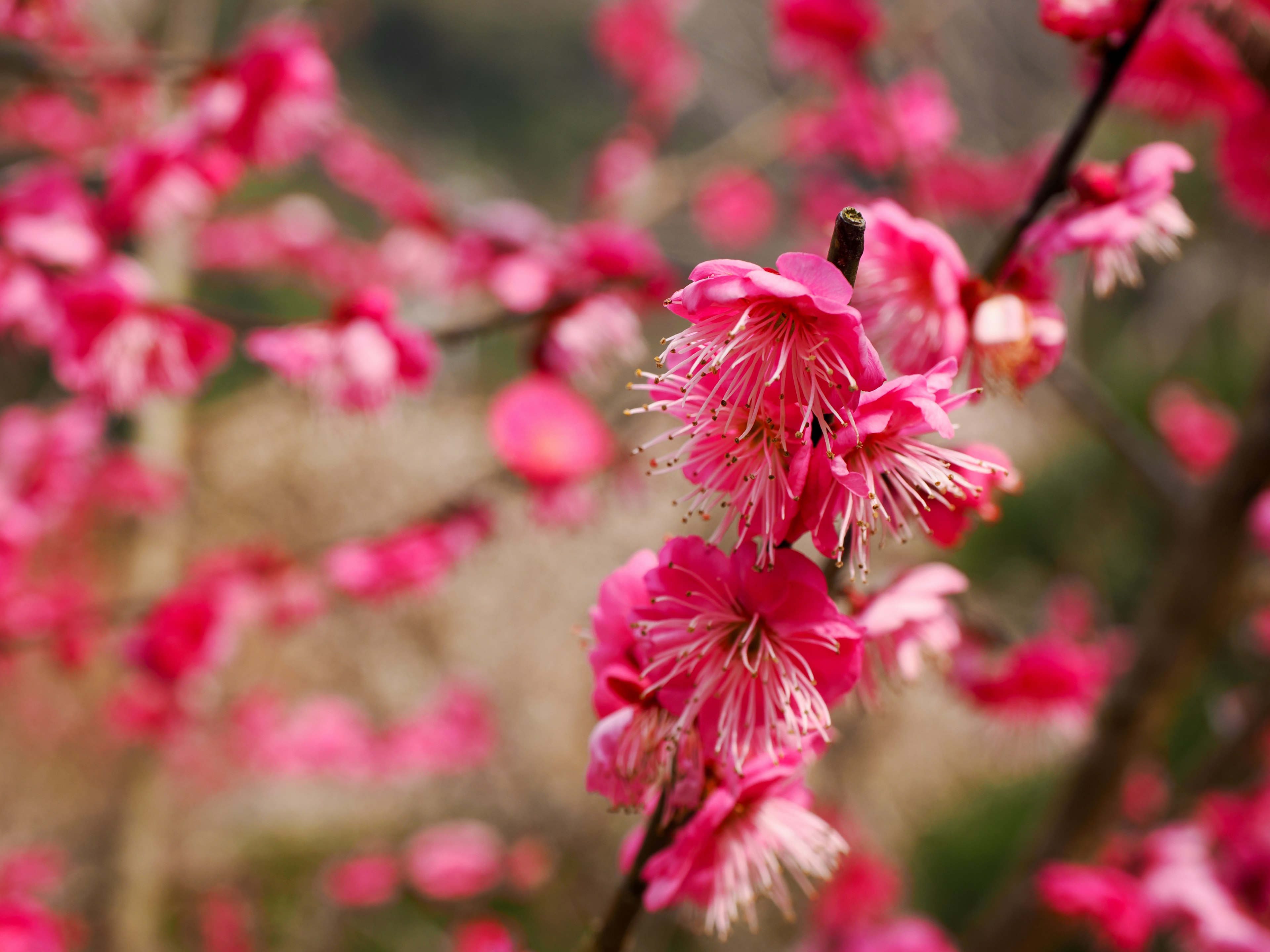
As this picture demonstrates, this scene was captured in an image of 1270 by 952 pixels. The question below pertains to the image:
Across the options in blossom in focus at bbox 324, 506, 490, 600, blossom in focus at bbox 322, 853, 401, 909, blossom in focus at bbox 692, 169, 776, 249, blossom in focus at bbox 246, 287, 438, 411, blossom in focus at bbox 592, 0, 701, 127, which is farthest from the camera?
blossom in focus at bbox 692, 169, 776, 249

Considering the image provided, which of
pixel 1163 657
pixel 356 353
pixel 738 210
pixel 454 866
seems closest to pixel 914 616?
pixel 356 353

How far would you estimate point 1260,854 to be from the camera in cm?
92

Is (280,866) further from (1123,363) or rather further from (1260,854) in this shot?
(1123,363)

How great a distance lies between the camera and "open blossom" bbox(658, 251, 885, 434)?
0.28 m

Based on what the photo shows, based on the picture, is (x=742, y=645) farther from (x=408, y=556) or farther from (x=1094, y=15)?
(x=408, y=556)

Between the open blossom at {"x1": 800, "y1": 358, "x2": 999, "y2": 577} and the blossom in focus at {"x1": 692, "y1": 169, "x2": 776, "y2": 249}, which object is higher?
the open blossom at {"x1": 800, "y1": 358, "x2": 999, "y2": 577}

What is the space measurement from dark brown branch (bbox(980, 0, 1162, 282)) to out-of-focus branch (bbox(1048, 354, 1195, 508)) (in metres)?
0.56

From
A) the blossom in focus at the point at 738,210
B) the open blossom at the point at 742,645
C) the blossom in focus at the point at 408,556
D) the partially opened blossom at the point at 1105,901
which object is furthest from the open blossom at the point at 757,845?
the blossom in focus at the point at 738,210

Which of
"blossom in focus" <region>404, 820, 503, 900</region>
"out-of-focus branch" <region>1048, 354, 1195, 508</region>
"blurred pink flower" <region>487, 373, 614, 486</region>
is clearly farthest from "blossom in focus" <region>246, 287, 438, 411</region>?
"blossom in focus" <region>404, 820, 503, 900</region>

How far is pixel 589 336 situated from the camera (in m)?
0.84

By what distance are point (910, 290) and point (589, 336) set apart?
47 cm

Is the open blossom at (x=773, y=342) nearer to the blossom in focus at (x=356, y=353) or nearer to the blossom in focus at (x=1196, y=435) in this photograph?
the blossom in focus at (x=356, y=353)

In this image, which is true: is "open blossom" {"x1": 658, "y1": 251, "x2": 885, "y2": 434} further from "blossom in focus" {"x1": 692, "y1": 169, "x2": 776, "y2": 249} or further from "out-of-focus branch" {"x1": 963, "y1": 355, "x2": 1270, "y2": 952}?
"blossom in focus" {"x1": 692, "y1": 169, "x2": 776, "y2": 249}

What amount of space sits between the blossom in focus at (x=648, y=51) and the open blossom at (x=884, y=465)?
7.75ft
